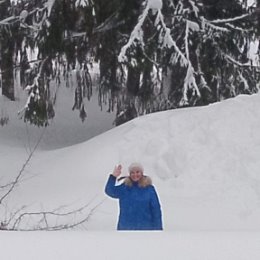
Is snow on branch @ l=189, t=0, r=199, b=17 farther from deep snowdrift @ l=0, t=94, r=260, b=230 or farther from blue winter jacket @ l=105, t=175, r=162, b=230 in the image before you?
blue winter jacket @ l=105, t=175, r=162, b=230

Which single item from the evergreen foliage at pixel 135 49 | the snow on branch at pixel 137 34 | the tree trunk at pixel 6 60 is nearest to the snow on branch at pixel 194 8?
the evergreen foliage at pixel 135 49

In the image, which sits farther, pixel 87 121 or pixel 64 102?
pixel 64 102

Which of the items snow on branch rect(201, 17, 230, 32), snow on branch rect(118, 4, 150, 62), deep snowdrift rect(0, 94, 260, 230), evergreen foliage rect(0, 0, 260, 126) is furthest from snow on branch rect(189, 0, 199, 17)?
deep snowdrift rect(0, 94, 260, 230)

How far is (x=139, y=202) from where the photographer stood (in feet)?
21.1

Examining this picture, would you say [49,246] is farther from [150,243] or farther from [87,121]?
[87,121]

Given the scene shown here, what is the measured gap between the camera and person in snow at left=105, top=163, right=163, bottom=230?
6395 mm

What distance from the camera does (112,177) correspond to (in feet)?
21.3

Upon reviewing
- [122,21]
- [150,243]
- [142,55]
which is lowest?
[150,243]

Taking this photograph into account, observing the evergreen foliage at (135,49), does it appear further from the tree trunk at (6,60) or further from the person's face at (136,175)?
the person's face at (136,175)

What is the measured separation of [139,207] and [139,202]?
1.8 inches

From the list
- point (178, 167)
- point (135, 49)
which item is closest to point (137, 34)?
point (135, 49)

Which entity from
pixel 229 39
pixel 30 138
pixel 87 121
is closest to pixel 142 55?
pixel 229 39

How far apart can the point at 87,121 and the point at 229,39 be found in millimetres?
5439

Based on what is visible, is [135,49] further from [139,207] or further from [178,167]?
[139,207]
